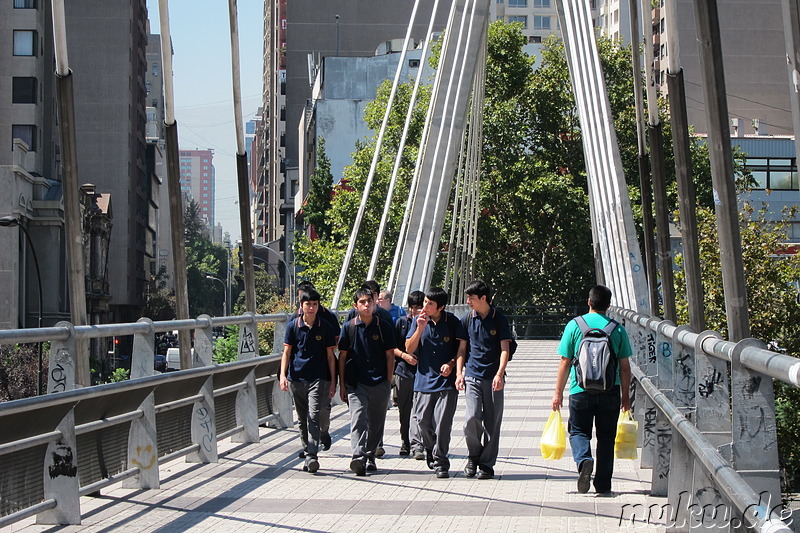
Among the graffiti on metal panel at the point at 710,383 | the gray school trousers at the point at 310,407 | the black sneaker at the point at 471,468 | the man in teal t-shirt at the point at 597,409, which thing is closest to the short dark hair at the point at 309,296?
Result: the gray school trousers at the point at 310,407

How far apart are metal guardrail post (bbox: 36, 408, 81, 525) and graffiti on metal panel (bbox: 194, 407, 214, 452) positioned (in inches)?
126

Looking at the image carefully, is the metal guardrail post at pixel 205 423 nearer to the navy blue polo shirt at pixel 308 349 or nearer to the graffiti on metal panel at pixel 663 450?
the navy blue polo shirt at pixel 308 349

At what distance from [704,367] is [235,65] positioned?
13.5 metres

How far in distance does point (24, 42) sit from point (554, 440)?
5510 centimetres

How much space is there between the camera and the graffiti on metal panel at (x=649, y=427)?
406 inches

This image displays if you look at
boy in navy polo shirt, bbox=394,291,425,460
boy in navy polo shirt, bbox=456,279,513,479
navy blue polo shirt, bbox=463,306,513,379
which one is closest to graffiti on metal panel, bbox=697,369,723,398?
boy in navy polo shirt, bbox=456,279,513,479

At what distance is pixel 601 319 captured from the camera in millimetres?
9398

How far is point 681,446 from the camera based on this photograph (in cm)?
687

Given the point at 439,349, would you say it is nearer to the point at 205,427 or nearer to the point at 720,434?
the point at 205,427

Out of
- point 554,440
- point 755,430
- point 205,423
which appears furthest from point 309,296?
point 755,430

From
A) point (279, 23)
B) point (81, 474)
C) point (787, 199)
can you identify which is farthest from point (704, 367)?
point (279, 23)

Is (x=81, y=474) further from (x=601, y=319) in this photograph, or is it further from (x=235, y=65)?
(x=235, y=65)

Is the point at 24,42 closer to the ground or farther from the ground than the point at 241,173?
farther from the ground

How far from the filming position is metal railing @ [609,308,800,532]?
4.27 m
